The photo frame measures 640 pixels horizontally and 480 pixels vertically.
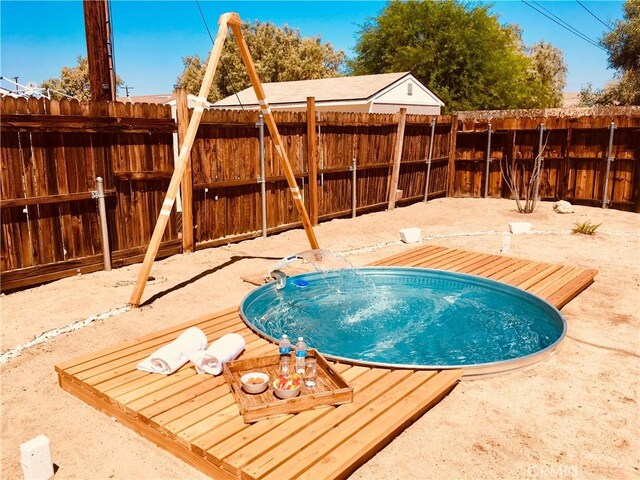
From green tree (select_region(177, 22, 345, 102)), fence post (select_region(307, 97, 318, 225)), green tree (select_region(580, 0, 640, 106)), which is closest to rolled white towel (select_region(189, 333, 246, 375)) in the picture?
fence post (select_region(307, 97, 318, 225))

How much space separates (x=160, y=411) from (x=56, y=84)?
69.5 meters

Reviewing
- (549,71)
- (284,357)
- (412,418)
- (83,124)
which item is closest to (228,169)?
(83,124)

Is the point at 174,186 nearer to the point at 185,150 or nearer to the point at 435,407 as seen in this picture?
the point at 185,150

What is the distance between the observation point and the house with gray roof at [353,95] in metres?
22.0

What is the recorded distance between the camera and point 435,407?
3.76m

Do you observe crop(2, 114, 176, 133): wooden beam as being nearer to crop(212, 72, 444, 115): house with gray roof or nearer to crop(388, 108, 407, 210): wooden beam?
crop(388, 108, 407, 210): wooden beam

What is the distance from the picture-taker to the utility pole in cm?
708

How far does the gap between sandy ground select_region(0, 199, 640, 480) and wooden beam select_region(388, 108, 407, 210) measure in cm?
483

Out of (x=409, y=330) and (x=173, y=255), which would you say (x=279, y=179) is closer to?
(x=173, y=255)

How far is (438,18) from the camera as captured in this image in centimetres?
3123

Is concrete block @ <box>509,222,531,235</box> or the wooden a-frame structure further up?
the wooden a-frame structure

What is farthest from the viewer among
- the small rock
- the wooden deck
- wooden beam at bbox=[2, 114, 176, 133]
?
the small rock

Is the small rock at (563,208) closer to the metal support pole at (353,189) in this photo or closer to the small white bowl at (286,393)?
the metal support pole at (353,189)

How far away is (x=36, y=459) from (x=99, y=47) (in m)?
5.96
